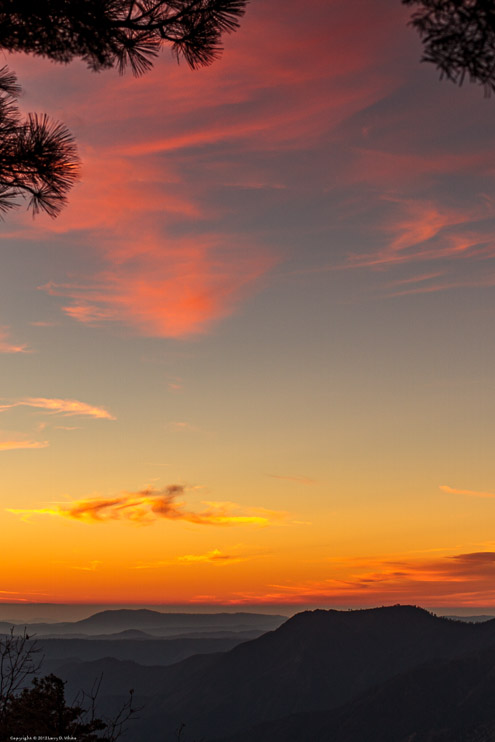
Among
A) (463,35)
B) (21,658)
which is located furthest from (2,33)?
(21,658)

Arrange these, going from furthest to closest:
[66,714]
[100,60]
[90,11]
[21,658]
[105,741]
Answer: [66,714] < [105,741] < [100,60] < [90,11] < [21,658]

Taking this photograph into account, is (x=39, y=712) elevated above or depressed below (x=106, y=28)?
below

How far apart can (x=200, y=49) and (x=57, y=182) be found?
4026 mm

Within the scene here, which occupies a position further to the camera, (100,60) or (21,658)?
(100,60)

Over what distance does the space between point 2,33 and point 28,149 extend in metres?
2.12

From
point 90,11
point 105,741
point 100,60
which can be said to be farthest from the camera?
point 105,741

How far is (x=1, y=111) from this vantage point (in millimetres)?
13594

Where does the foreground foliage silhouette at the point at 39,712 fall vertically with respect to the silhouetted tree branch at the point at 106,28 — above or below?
below

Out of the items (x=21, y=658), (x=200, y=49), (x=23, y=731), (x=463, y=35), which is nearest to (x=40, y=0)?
(x=200, y=49)

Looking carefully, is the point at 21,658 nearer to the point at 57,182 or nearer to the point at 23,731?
the point at 23,731

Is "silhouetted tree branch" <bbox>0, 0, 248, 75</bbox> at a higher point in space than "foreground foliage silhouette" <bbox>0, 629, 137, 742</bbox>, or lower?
higher

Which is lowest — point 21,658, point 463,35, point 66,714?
point 66,714

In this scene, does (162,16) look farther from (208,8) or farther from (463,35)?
(463,35)

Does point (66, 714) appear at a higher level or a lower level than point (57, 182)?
lower
